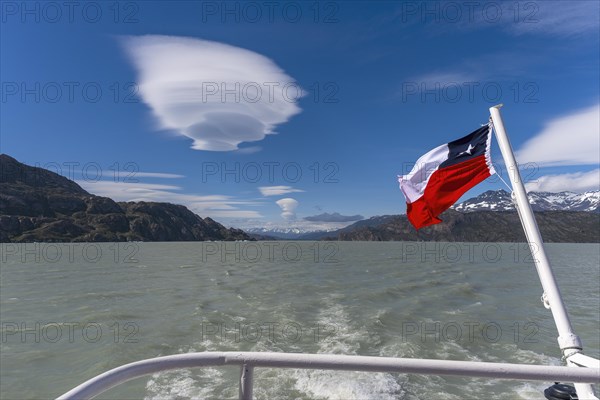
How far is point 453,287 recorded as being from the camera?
30312 millimetres

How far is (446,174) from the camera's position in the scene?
6535 millimetres

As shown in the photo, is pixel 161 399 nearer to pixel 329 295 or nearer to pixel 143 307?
pixel 143 307

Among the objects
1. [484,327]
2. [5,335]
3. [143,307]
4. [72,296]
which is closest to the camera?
[5,335]

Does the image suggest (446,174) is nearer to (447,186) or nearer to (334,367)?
(447,186)

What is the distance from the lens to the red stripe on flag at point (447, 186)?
6289 mm

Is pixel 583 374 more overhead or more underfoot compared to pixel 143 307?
more overhead

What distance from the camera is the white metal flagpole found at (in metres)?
4.24

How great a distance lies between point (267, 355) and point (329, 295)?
24.3 meters

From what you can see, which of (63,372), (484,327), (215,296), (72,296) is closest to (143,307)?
(215,296)

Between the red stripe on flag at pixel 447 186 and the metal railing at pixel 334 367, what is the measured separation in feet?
13.1

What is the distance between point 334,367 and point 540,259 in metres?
3.58

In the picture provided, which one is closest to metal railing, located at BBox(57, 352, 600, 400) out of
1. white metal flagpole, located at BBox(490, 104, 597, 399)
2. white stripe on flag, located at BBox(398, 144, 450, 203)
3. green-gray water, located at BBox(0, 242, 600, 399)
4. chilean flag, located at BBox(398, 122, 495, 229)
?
white metal flagpole, located at BBox(490, 104, 597, 399)

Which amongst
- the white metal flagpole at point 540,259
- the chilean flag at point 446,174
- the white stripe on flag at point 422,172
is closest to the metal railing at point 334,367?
the white metal flagpole at point 540,259

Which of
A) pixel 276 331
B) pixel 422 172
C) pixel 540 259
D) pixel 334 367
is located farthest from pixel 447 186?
pixel 276 331
